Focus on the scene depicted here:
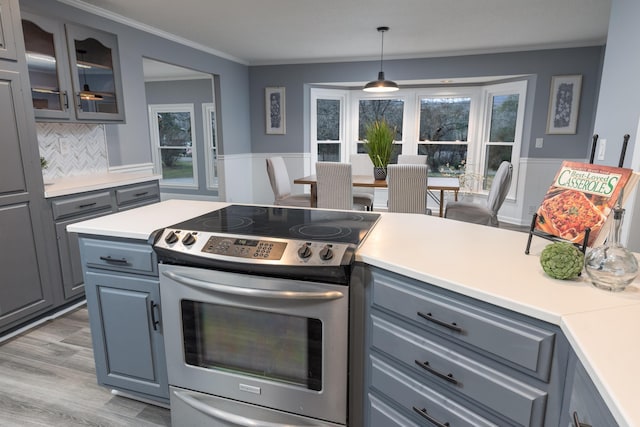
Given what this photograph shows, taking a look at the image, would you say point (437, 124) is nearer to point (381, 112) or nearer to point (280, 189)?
point (381, 112)

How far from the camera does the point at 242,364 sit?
157 centimetres

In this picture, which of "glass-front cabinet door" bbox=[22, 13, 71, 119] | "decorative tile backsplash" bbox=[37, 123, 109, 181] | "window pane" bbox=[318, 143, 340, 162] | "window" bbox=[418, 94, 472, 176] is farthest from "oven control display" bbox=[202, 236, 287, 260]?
"window" bbox=[418, 94, 472, 176]

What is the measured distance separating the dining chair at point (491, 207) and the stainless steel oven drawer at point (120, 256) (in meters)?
3.29

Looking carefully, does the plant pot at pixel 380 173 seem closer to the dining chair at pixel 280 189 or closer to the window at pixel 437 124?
the dining chair at pixel 280 189

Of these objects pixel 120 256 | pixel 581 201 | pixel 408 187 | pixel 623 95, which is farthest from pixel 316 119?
pixel 581 201

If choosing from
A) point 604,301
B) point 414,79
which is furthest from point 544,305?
point 414,79

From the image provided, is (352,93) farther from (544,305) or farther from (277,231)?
(544,305)

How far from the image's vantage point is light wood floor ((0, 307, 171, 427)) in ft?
6.05

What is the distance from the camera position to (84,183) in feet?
9.97

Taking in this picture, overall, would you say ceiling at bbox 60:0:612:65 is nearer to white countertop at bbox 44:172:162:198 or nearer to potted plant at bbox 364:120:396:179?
potted plant at bbox 364:120:396:179

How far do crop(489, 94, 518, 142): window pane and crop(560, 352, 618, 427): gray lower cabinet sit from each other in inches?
213

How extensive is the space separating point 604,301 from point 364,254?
2.29 ft

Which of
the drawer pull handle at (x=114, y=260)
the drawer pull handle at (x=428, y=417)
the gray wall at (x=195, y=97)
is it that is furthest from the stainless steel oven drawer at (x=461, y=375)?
the gray wall at (x=195, y=97)

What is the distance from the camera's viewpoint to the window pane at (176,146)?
7.48 m
